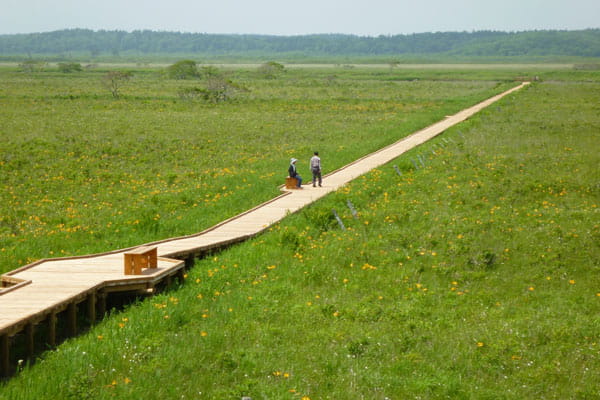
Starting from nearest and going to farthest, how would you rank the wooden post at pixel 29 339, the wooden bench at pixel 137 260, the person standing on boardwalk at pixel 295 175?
the wooden post at pixel 29 339, the wooden bench at pixel 137 260, the person standing on boardwalk at pixel 295 175

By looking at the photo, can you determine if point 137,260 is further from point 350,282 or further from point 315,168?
point 315,168

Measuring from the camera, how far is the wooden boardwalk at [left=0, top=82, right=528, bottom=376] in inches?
378

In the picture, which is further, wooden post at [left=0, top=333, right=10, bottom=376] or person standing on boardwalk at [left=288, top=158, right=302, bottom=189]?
person standing on boardwalk at [left=288, top=158, right=302, bottom=189]

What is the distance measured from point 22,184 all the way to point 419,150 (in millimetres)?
18507

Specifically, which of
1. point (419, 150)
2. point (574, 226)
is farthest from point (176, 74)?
point (574, 226)

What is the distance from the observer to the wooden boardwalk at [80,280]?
9.61 m

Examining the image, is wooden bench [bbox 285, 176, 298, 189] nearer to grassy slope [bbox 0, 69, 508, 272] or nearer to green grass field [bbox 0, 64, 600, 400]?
grassy slope [bbox 0, 69, 508, 272]

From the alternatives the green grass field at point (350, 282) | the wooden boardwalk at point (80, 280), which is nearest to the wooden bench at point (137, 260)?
the wooden boardwalk at point (80, 280)

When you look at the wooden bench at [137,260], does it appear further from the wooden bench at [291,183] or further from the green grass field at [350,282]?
the wooden bench at [291,183]

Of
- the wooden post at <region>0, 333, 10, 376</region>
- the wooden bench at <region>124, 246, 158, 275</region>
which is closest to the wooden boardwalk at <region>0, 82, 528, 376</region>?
the wooden post at <region>0, 333, 10, 376</region>

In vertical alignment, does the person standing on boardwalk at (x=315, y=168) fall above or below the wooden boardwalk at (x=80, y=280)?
above

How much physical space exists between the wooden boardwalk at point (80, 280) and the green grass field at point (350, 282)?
0.44m

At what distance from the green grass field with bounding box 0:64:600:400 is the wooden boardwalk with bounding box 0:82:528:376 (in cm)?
44

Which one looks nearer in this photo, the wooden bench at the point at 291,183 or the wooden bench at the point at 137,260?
the wooden bench at the point at 137,260
